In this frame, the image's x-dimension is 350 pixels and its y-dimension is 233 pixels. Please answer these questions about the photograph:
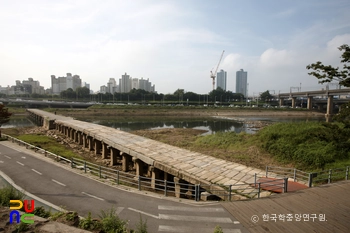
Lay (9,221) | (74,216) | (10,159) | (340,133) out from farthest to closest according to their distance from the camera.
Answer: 1. (10,159)
2. (340,133)
3. (74,216)
4. (9,221)

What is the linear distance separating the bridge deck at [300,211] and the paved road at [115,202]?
0.70 metres

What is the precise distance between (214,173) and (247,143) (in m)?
13.8

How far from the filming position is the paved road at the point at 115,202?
24.4 feet

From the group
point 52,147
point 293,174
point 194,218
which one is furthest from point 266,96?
point 194,218

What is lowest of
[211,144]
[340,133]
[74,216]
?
[211,144]

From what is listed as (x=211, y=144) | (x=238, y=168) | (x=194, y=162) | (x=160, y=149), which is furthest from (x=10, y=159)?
(x=211, y=144)

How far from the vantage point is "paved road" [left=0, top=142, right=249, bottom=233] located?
293 inches

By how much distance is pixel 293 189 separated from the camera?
33.3 ft

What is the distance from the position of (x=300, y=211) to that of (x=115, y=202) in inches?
299

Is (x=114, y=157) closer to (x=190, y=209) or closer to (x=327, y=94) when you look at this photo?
(x=190, y=209)

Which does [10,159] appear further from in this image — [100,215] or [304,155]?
[304,155]

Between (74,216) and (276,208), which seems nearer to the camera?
(74,216)

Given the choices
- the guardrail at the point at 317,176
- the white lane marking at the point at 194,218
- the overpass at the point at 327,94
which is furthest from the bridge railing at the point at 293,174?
the overpass at the point at 327,94

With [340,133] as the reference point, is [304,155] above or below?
below
